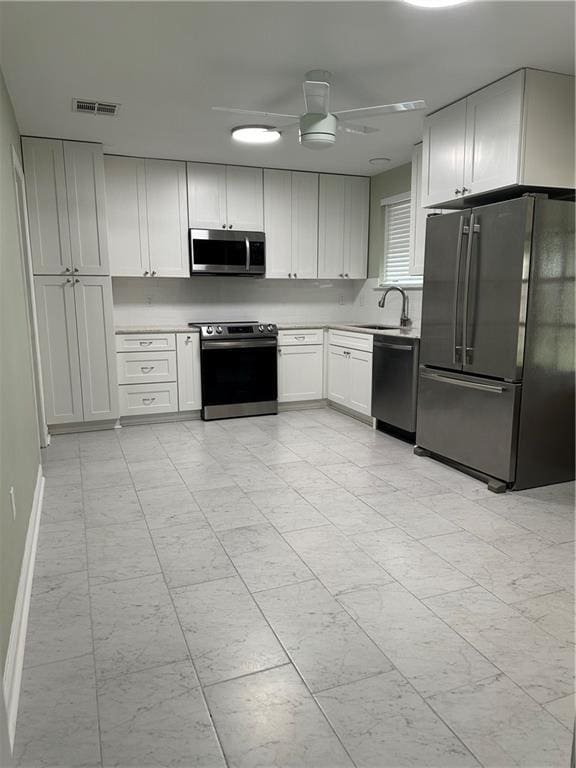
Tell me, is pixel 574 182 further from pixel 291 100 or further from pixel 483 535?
pixel 483 535

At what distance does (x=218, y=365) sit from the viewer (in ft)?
16.8

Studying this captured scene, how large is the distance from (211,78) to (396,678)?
317cm

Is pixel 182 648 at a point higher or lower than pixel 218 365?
lower

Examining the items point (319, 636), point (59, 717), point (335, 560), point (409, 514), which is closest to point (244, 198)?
point (409, 514)

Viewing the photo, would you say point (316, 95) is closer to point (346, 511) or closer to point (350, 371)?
point (346, 511)

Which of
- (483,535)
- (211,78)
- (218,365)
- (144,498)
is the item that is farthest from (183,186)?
(483,535)

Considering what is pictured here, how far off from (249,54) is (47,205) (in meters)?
2.39

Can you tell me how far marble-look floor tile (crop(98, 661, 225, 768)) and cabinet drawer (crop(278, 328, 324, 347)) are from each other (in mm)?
3896

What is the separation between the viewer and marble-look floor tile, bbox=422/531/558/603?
221cm

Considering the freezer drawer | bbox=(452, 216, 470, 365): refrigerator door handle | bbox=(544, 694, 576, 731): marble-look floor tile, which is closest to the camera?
bbox=(544, 694, 576, 731): marble-look floor tile

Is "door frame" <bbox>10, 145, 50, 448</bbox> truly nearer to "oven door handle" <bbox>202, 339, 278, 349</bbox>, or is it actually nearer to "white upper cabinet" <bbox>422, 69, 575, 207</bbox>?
"oven door handle" <bbox>202, 339, 278, 349</bbox>

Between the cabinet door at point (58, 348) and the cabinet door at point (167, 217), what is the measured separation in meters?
0.94

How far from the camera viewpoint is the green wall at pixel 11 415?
5.97ft

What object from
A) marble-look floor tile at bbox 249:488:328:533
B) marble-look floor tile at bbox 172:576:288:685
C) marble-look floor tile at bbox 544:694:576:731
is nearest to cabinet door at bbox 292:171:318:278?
marble-look floor tile at bbox 249:488:328:533
